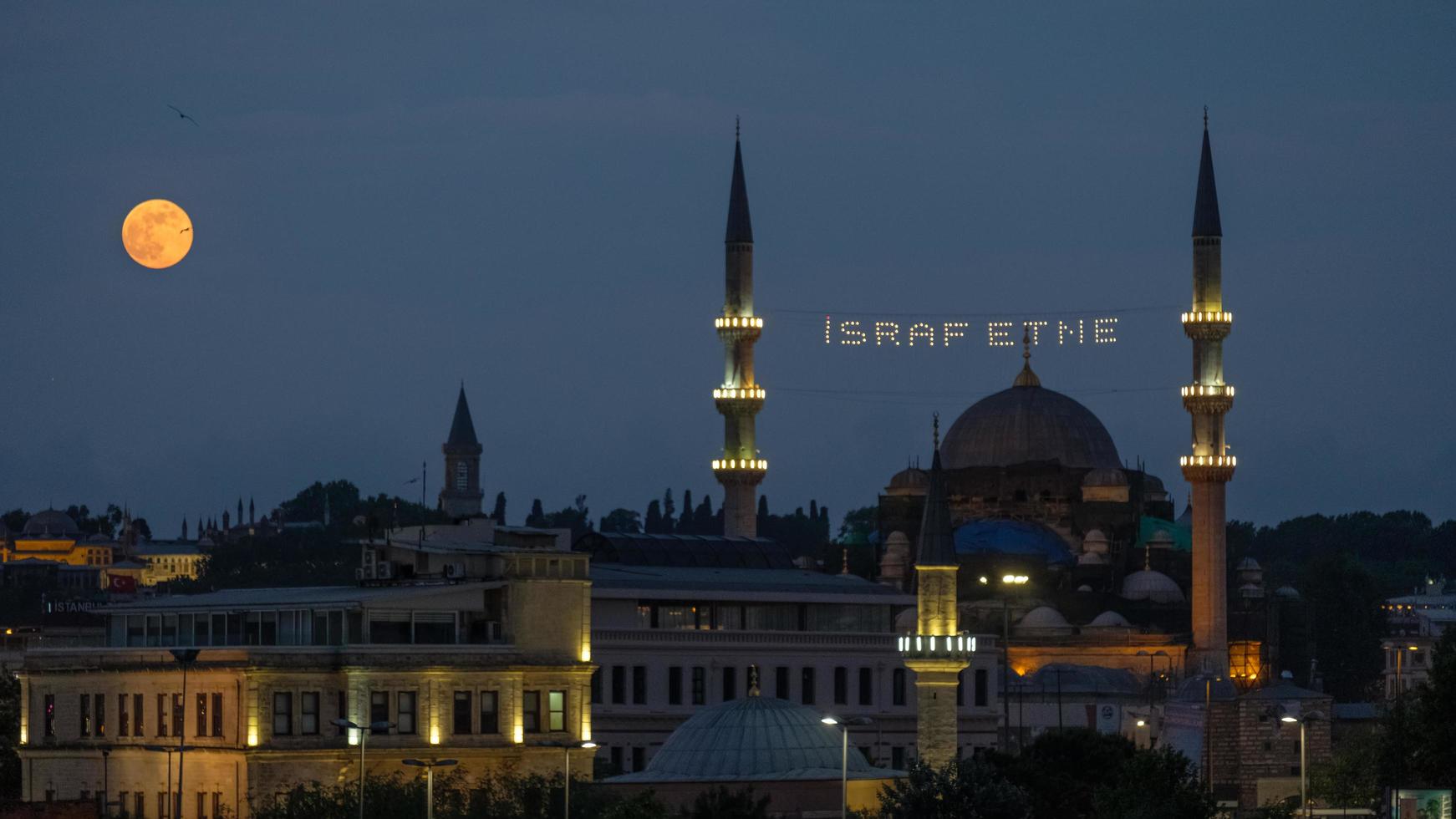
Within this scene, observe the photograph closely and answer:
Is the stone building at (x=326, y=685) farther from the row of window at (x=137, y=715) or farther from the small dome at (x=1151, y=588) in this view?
the small dome at (x=1151, y=588)

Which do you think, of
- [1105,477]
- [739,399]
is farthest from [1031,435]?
[739,399]

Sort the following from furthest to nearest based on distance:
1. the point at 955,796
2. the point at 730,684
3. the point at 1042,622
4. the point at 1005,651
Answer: the point at 1042,622 → the point at 1005,651 → the point at 730,684 → the point at 955,796

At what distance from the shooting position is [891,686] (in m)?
100

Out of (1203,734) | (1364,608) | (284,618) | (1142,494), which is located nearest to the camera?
(284,618)

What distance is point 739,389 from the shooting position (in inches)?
4779

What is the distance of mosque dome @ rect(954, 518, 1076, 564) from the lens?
132875mm

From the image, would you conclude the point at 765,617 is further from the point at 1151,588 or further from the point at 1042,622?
the point at 1151,588

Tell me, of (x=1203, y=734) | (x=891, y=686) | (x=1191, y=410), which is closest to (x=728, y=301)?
(x=1191, y=410)

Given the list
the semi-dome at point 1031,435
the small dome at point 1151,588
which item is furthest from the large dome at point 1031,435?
the small dome at point 1151,588

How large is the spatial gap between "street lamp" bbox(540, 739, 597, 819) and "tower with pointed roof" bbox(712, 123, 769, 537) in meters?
42.7

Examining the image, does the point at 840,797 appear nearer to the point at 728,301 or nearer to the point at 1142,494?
the point at 728,301

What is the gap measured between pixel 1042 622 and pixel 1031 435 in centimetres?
1684

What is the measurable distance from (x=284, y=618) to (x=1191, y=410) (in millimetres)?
53012

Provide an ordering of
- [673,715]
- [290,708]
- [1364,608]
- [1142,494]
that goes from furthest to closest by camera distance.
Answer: [1364,608]
[1142,494]
[673,715]
[290,708]
